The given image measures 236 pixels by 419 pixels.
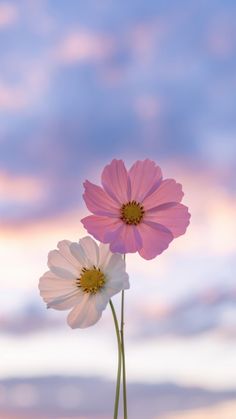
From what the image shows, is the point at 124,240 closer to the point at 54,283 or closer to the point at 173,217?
the point at 173,217

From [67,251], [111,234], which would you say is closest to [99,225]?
[111,234]

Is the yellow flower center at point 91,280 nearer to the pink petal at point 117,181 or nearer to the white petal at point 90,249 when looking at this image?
the white petal at point 90,249

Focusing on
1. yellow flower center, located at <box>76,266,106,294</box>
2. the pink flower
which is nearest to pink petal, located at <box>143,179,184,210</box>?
the pink flower

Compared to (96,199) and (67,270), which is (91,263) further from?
(96,199)

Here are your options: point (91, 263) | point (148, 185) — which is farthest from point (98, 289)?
point (148, 185)

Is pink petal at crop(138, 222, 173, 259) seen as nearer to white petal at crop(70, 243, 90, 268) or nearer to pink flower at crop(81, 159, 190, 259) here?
pink flower at crop(81, 159, 190, 259)

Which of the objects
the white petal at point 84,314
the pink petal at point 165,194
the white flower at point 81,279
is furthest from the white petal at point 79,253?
the pink petal at point 165,194

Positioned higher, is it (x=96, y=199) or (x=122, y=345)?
(x=96, y=199)
